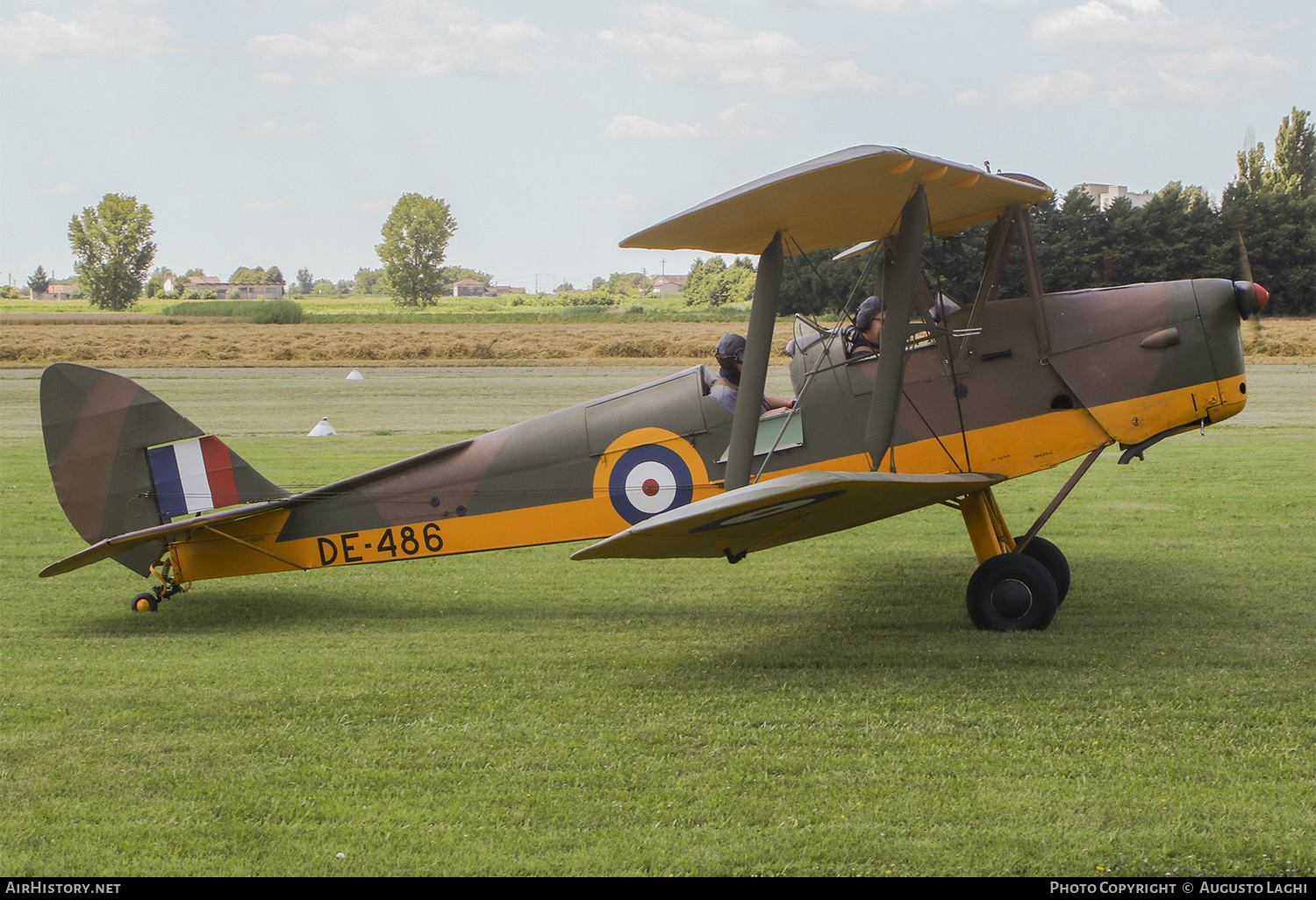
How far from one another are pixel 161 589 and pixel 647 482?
384cm

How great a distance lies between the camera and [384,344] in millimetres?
47000

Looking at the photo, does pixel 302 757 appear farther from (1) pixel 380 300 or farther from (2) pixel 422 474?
(1) pixel 380 300

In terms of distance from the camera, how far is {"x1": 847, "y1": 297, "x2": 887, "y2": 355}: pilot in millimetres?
6852

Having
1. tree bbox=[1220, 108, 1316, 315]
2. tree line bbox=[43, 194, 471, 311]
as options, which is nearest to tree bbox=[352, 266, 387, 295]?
tree line bbox=[43, 194, 471, 311]

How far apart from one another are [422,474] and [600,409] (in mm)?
1407

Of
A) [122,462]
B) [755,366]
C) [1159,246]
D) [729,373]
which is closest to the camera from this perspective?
[755,366]

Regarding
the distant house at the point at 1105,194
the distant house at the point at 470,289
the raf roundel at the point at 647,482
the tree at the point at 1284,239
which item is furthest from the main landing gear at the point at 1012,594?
the distant house at the point at 470,289

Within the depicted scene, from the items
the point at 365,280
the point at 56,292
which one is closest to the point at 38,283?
the point at 56,292

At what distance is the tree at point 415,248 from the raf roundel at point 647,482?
7975cm

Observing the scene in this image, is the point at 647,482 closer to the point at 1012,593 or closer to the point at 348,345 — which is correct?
the point at 1012,593

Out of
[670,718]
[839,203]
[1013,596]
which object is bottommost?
[670,718]

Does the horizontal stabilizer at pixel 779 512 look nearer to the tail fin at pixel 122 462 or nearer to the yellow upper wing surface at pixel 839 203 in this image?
the yellow upper wing surface at pixel 839 203

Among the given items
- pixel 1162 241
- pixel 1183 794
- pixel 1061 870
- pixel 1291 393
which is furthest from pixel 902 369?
pixel 1291 393

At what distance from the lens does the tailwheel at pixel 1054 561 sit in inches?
294
